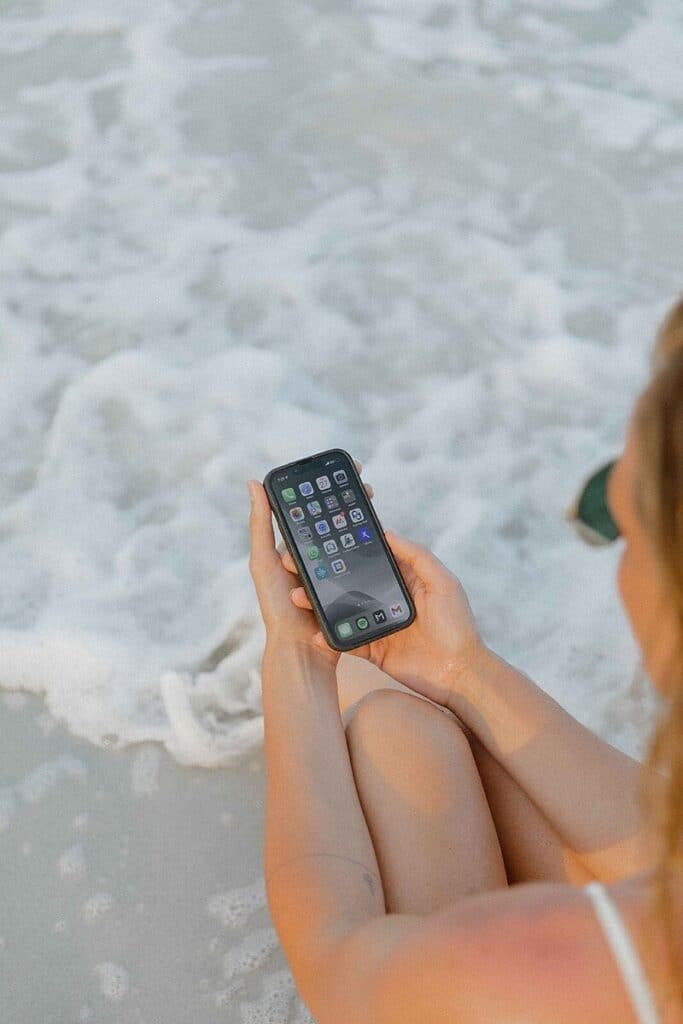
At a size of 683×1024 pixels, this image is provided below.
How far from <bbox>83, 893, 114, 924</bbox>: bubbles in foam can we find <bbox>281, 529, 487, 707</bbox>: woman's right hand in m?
0.49

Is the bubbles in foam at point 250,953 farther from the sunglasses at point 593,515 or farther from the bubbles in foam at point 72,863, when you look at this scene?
the sunglasses at point 593,515

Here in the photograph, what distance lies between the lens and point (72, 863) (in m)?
1.59

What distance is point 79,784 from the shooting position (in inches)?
66.1

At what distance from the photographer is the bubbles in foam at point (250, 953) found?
150 cm

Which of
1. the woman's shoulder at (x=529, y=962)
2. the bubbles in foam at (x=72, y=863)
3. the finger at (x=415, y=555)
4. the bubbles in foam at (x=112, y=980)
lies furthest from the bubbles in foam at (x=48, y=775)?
the woman's shoulder at (x=529, y=962)

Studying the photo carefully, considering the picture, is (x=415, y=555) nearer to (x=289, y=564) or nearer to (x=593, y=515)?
(x=289, y=564)

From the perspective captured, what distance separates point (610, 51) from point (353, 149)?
0.90 meters

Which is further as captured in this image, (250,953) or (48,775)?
(48,775)

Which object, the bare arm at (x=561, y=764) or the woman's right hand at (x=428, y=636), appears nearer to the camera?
the bare arm at (x=561, y=764)

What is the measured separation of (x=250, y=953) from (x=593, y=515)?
3.22 feet

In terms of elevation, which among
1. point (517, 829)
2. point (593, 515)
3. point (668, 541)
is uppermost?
point (668, 541)

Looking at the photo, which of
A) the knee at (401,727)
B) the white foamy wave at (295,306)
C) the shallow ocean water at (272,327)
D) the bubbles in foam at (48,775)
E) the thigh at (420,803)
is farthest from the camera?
the white foamy wave at (295,306)

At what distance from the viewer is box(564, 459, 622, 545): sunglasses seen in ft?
6.63

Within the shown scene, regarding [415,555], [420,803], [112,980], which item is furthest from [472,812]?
[112,980]
